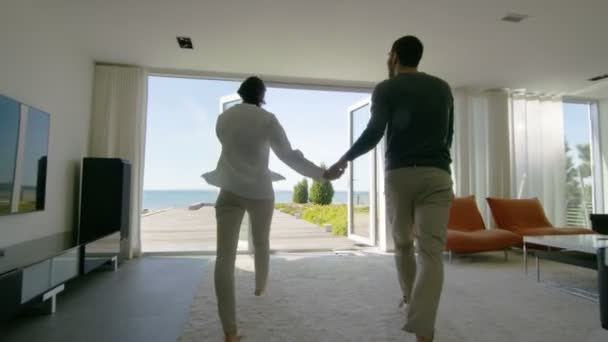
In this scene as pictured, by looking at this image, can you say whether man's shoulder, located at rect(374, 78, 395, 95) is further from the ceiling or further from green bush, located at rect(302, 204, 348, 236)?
green bush, located at rect(302, 204, 348, 236)

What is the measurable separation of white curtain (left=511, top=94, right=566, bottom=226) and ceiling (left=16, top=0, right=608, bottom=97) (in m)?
0.76

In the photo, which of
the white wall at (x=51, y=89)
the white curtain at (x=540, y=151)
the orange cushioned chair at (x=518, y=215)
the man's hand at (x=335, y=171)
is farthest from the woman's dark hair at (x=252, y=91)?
the white curtain at (x=540, y=151)

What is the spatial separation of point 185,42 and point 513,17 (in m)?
3.12

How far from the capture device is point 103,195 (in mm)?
3623

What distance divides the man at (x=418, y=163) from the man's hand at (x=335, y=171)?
238 millimetres

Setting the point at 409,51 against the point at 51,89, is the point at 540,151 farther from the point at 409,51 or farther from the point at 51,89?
the point at 51,89

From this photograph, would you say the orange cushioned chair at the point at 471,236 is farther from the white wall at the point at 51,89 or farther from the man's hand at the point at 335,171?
the white wall at the point at 51,89

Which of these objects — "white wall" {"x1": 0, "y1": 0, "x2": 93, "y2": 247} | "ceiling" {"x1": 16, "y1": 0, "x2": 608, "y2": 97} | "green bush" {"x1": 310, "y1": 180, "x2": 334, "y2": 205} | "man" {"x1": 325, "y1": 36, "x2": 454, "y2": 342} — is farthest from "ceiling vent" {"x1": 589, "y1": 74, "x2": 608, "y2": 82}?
"white wall" {"x1": 0, "y1": 0, "x2": 93, "y2": 247}

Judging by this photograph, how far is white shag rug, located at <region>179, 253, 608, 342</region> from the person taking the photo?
1812 millimetres

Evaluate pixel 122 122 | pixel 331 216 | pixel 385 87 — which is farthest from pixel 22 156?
pixel 331 216

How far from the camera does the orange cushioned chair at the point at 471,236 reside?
3740 mm

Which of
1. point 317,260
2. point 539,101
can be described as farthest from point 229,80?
point 539,101

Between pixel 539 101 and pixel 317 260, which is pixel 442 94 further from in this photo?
pixel 539 101

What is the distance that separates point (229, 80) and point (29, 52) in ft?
7.44
